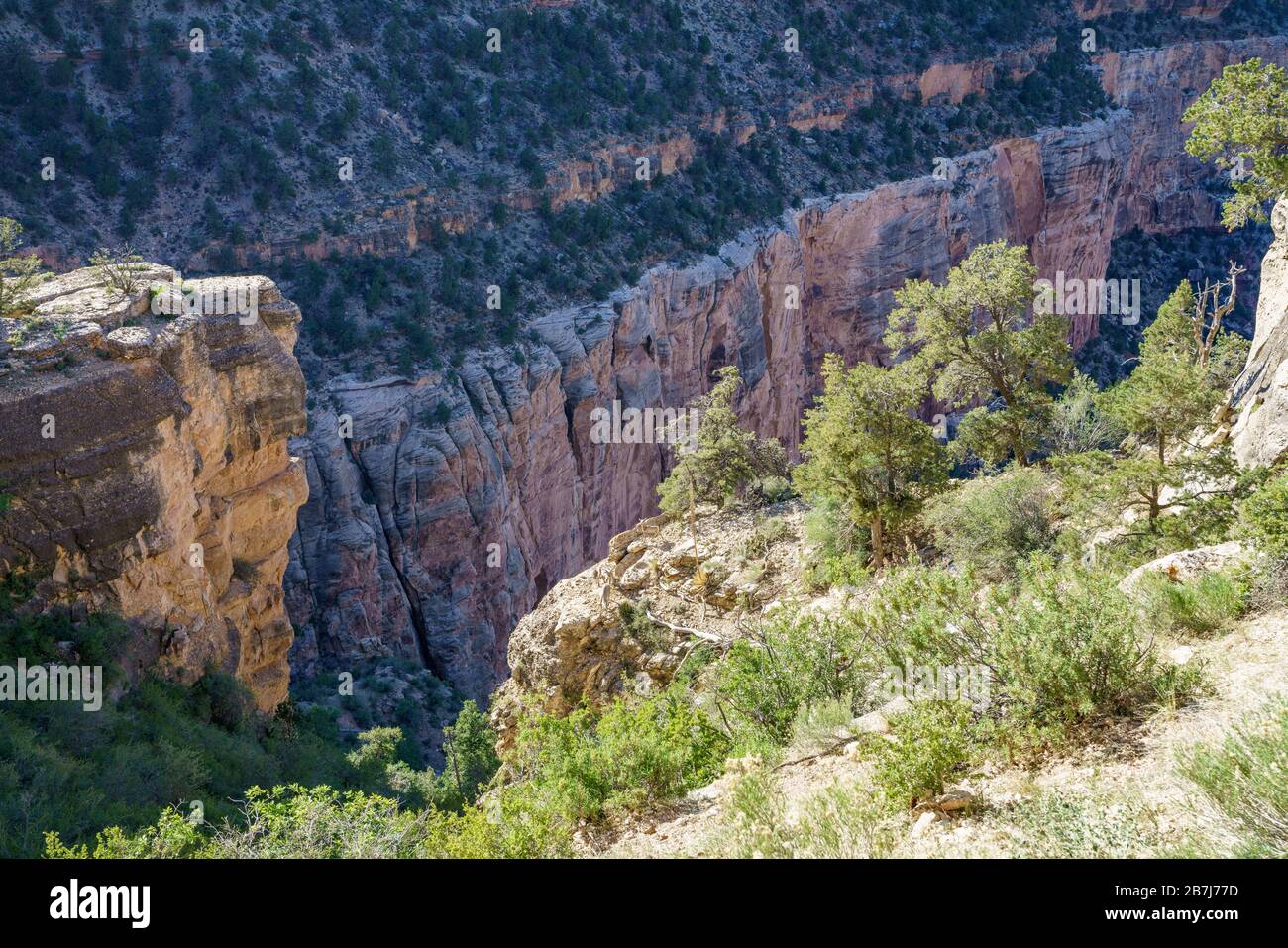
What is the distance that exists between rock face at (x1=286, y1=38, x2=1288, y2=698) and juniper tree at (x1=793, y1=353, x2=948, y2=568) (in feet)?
53.3

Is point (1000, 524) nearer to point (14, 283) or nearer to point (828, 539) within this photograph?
point (828, 539)

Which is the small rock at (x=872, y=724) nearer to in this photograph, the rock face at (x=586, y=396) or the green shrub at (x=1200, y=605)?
the green shrub at (x=1200, y=605)

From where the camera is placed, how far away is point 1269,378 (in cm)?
1356

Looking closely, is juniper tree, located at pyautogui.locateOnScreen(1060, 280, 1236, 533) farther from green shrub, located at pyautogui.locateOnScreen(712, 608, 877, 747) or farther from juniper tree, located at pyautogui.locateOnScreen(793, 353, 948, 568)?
green shrub, located at pyautogui.locateOnScreen(712, 608, 877, 747)

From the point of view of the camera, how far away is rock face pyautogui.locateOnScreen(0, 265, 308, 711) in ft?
46.8

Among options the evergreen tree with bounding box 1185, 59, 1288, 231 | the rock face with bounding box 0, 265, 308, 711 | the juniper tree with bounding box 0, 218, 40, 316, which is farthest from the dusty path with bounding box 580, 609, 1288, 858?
the juniper tree with bounding box 0, 218, 40, 316

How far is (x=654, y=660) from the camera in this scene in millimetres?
16359

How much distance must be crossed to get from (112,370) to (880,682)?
12.3 m

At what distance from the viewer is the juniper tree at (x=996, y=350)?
17703 millimetres

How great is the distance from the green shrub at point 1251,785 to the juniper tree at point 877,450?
1086 centimetres

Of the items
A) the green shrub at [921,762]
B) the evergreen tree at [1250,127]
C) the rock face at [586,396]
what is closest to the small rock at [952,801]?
the green shrub at [921,762]

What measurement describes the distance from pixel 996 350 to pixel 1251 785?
13.8 metres
